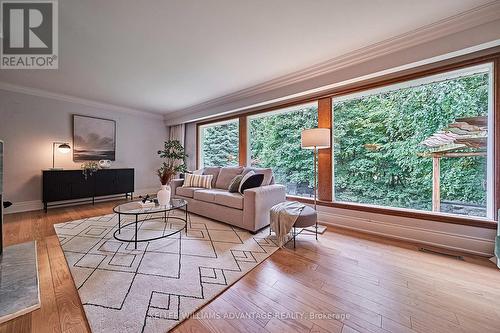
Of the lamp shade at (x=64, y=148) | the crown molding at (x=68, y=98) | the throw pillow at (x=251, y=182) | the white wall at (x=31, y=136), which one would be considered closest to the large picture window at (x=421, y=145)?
the throw pillow at (x=251, y=182)

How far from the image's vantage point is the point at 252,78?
3436 mm

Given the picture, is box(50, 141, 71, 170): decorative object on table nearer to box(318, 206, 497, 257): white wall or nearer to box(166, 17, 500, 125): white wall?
Answer: box(166, 17, 500, 125): white wall

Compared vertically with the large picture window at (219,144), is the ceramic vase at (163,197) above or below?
below

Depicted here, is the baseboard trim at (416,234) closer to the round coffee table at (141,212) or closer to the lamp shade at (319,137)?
the lamp shade at (319,137)

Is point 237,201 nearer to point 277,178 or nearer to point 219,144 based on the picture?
point 277,178

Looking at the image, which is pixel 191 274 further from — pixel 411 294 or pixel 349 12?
pixel 349 12

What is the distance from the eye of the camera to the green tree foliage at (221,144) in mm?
4918

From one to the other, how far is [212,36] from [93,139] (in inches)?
166

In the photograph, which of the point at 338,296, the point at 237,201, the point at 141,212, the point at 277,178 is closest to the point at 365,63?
the point at 277,178

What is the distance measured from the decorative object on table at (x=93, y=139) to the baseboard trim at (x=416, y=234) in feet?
17.2

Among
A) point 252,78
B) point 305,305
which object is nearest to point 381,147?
point 252,78

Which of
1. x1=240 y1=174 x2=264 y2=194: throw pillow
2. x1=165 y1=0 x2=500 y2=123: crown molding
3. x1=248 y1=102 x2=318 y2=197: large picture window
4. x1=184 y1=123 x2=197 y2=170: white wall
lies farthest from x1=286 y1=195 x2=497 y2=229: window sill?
x1=184 y1=123 x2=197 y2=170: white wall

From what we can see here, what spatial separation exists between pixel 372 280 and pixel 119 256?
249 centimetres

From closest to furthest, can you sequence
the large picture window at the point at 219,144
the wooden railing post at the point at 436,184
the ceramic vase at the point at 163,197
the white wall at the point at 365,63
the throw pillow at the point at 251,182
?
the white wall at the point at 365,63, the wooden railing post at the point at 436,184, the ceramic vase at the point at 163,197, the throw pillow at the point at 251,182, the large picture window at the point at 219,144
